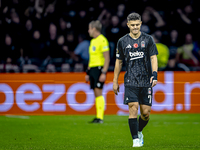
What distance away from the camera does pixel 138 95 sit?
14.0ft

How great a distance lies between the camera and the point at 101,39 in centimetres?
712

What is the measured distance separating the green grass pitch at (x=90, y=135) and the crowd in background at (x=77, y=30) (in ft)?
8.23

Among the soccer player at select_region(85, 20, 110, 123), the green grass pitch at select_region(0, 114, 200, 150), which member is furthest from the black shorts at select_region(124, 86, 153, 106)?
the soccer player at select_region(85, 20, 110, 123)

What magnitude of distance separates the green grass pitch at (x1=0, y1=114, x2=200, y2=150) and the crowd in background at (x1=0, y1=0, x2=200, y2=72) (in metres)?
2.51

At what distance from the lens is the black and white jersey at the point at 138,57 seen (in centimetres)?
420

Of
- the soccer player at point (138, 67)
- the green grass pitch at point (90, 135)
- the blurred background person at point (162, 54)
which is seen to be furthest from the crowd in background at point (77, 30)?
the soccer player at point (138, 67)

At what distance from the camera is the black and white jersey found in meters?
4.20

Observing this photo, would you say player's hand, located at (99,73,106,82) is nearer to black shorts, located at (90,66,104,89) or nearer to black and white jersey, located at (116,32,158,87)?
black shorts, located at (90,66,104,89)

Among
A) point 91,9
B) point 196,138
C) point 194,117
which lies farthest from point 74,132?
point 91,9

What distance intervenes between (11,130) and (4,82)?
2953 millimetres

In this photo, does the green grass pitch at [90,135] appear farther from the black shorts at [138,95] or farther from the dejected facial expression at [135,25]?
the dejected facial expression at [135,25]

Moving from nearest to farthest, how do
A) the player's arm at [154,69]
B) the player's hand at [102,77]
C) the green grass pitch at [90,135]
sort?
the player's arm at [154,69] < the green grass pitch at [90,135] < the player's hand at [102,77]

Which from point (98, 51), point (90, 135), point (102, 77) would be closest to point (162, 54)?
point (98, 51)

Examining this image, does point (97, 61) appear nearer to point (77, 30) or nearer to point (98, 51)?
point (98, 51)
